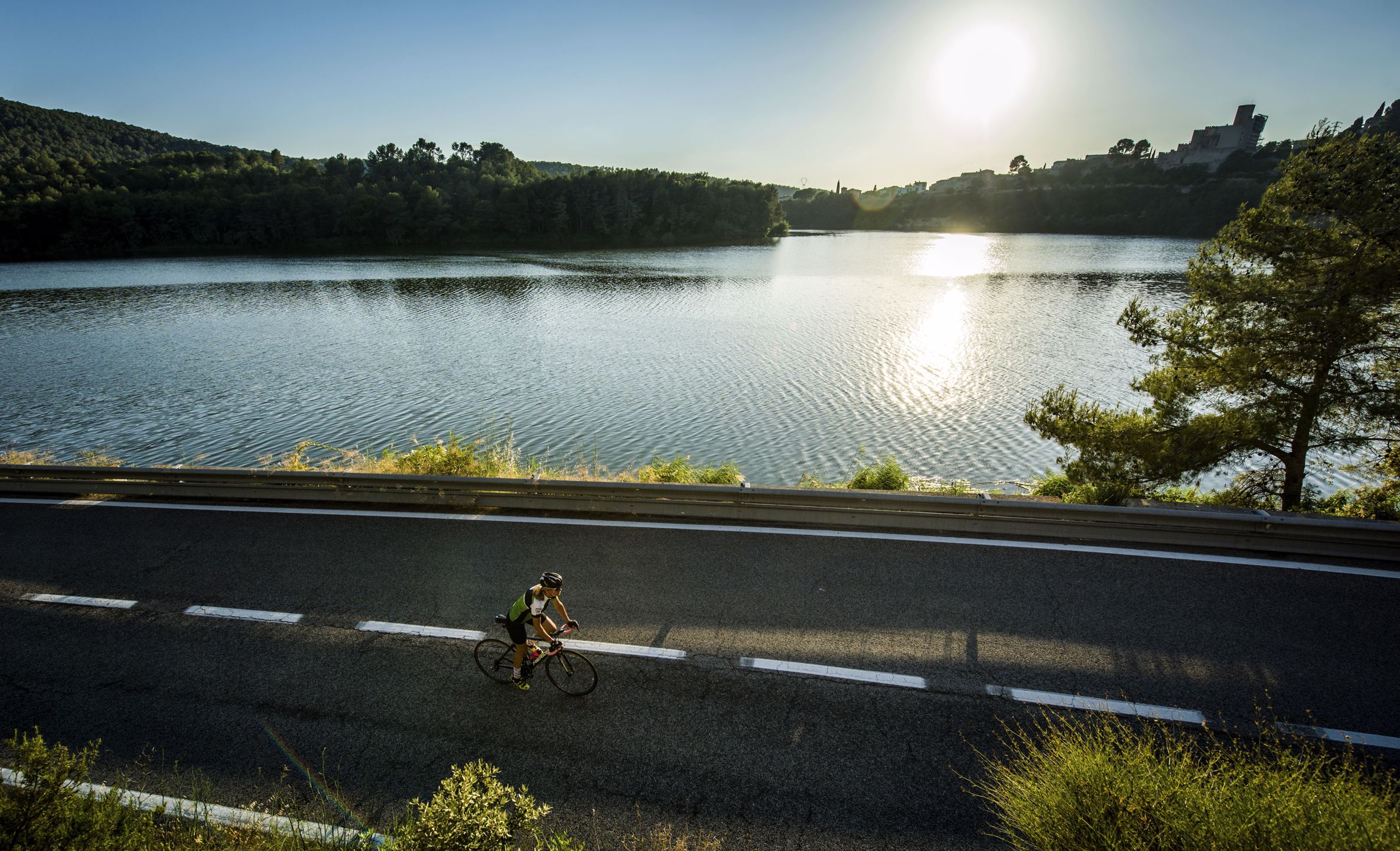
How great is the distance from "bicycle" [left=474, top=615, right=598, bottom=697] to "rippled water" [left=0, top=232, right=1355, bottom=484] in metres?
12.0

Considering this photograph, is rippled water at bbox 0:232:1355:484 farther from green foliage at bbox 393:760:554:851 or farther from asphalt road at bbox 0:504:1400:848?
green foliage at bbox 393:760:554:851

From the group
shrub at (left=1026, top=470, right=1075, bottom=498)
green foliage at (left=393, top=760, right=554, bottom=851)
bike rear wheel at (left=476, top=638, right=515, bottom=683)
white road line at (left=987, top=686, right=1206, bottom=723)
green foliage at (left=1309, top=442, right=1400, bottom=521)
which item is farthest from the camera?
shrub at (left=1026, top=470, right=1075, bottom=498)

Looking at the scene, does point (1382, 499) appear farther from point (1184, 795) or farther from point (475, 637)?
point (475, 637)

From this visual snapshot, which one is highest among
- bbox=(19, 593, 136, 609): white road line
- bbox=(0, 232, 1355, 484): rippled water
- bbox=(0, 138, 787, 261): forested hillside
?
bbox=(0, 138, 787, 261): forested hillside

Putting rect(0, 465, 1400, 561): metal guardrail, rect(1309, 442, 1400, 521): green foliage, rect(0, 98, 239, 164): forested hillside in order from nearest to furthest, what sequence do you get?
rect(0, 465, 1400, 561): metal guardrail → rect(1309, 442, 1400, 521): green foliage → rect(0, 98, 239, 164): forested hillside

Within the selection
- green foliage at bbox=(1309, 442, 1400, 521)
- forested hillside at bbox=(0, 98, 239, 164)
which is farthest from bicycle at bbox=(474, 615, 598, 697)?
forested hillside at bbox=(0, 98, 239, 164)

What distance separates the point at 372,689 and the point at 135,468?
7567 mm

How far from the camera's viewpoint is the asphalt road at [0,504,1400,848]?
469 centimetres

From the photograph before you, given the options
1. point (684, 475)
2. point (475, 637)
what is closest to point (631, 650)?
point (475, 637)

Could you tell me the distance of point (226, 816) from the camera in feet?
15.0

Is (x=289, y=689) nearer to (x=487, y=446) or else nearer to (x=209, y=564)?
(x=209, y=564)

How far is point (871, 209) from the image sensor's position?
18062cm

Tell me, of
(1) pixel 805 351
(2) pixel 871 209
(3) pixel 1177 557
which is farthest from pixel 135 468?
(2) pixel 871 209

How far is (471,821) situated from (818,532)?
17.5 feet
